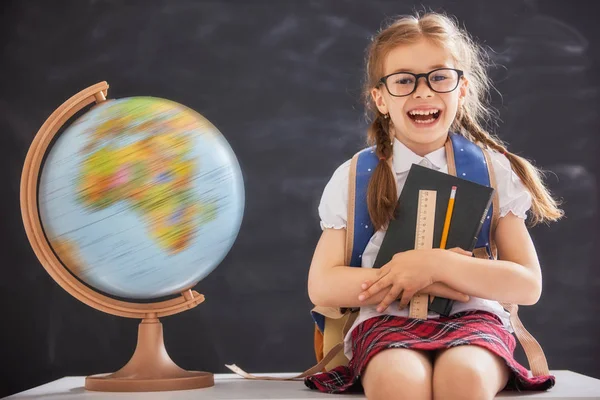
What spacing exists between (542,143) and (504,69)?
36cm

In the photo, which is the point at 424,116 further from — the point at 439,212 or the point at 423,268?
the point at 423,268

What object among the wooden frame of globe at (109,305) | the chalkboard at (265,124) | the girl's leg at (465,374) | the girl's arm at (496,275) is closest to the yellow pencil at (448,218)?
the girl's arm at (496,275)

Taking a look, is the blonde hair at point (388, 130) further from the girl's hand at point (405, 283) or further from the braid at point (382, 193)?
the girl's hand at point (405, 283)

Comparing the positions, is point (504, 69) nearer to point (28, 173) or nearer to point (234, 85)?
point (234, 85)

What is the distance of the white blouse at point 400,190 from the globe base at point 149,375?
1.53 feet

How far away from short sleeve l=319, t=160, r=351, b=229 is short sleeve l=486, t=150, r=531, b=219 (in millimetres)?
399

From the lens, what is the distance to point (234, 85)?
3.77 meters

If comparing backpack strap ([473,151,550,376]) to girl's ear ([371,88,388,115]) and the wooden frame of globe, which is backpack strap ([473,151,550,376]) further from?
the wooden frame of globe

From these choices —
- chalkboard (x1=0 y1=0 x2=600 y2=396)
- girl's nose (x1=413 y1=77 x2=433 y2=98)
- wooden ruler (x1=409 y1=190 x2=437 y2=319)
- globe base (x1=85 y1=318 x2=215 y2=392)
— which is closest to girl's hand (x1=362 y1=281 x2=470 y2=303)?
wooden ruler (x1=409 y1=190 x2=437 y2=319)

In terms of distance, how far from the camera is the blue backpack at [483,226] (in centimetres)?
232

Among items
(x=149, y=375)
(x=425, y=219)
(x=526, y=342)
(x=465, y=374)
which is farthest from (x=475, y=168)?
(x=149, y=375)

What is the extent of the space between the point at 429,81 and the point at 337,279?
567 mm

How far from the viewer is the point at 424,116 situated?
7.86 feet

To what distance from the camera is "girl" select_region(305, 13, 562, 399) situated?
6.60 ft
